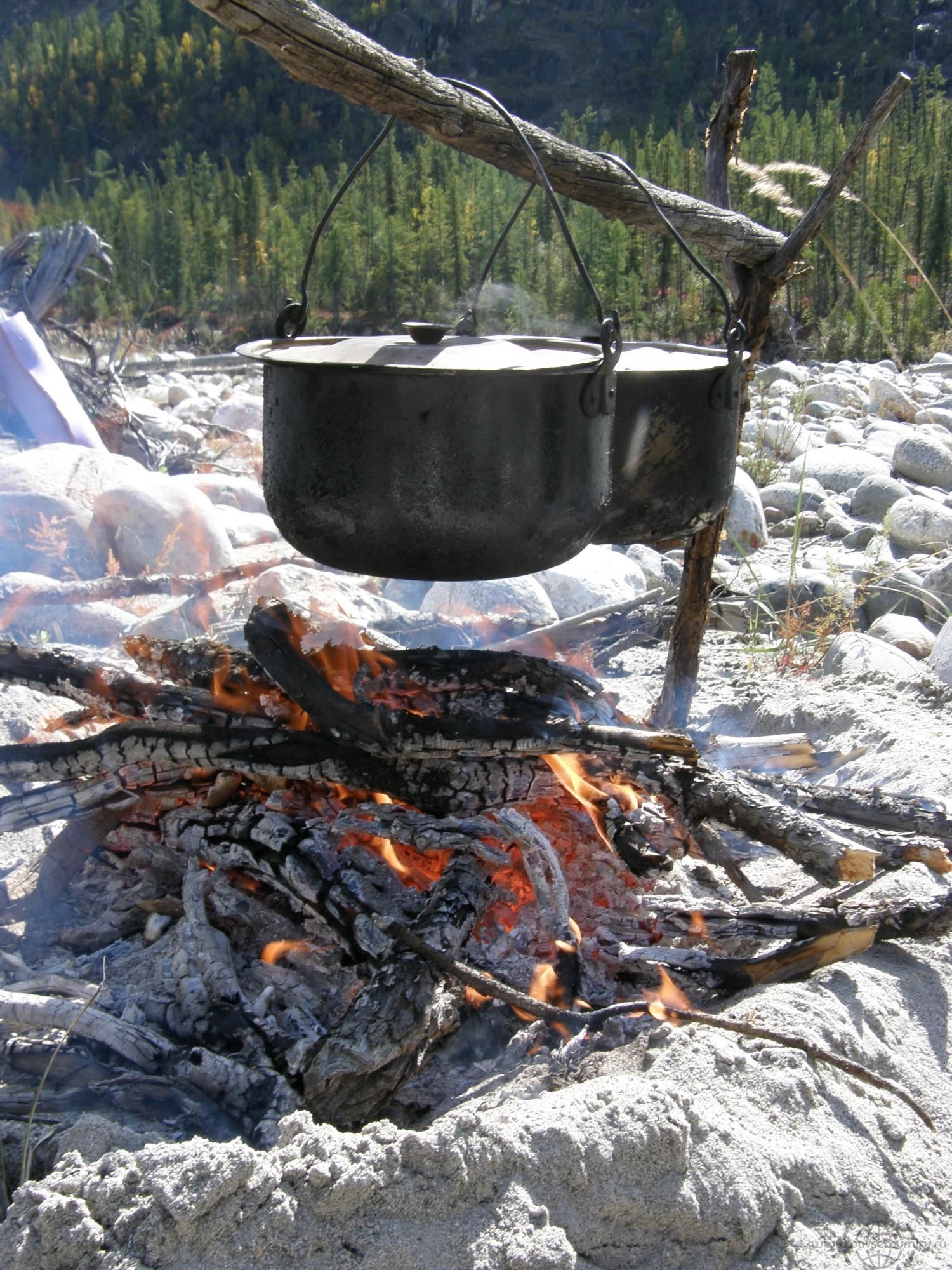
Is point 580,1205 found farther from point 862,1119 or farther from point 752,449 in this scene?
point 752,449

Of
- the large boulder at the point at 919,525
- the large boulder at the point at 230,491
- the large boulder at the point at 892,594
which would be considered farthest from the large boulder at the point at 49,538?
the large boulder at the point at 919,525

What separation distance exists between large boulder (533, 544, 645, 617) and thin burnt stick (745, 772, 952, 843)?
1755 millimetres

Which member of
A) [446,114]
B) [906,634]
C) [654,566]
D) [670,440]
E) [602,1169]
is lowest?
[654,566]

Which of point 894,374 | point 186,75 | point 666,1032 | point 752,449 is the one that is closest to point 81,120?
point 186,75

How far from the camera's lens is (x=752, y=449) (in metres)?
7.77

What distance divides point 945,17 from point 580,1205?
34.4m

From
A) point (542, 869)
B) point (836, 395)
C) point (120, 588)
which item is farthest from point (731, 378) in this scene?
point (836, 395)

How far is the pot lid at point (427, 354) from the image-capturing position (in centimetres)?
188

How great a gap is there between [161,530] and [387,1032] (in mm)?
3564

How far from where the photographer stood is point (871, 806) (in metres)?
2.71

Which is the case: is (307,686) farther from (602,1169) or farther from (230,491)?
(230,491)

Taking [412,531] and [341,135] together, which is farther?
[341,135]

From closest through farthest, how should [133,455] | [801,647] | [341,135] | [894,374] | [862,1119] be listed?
[862,1119] < [801,647] < [133,455] < [894,374] < [341,135]

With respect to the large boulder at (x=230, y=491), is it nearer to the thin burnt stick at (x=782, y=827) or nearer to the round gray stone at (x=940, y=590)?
the round gray stone at (x=940, y=590)
